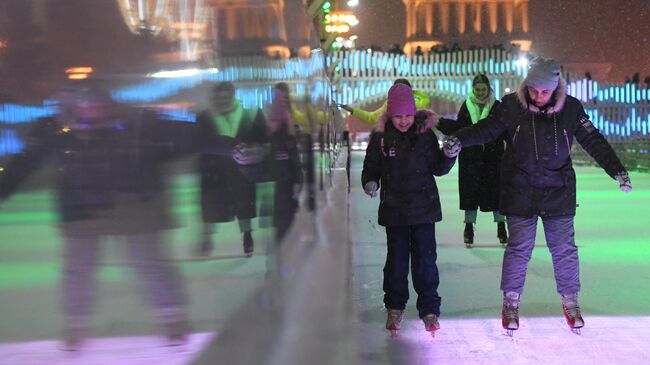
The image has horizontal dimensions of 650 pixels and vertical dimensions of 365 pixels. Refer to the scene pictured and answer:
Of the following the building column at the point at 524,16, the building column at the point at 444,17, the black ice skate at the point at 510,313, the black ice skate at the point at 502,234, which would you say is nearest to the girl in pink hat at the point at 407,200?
the black ice skate at the point at 510,313

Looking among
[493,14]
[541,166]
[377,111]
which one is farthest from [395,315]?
[493,14]

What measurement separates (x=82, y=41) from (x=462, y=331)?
2661 millimetres

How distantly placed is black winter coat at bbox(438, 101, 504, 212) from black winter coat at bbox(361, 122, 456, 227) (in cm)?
164

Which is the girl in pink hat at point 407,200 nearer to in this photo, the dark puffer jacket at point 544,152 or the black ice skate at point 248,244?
the dark puffer jacket at point 544,152

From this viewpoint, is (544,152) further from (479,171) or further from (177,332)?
(177,332)

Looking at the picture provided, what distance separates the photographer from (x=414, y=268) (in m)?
3.32

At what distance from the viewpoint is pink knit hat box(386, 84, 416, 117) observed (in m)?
3.28

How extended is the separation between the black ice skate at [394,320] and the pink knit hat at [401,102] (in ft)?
3.16

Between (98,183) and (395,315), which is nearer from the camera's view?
(98,183)

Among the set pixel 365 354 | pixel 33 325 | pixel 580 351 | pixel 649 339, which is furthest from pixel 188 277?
pixel 649 339

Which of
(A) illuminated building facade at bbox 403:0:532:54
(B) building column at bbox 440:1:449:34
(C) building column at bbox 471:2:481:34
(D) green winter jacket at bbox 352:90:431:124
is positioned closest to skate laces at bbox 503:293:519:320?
(D) green winter jacket at bbox 352:90:431:124

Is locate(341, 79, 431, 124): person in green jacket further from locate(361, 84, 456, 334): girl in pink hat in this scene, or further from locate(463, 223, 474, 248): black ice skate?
locate(463, 223, 474, 248): black ice skate

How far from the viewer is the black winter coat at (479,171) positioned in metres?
5.03

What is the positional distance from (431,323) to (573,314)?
66 centimetres
